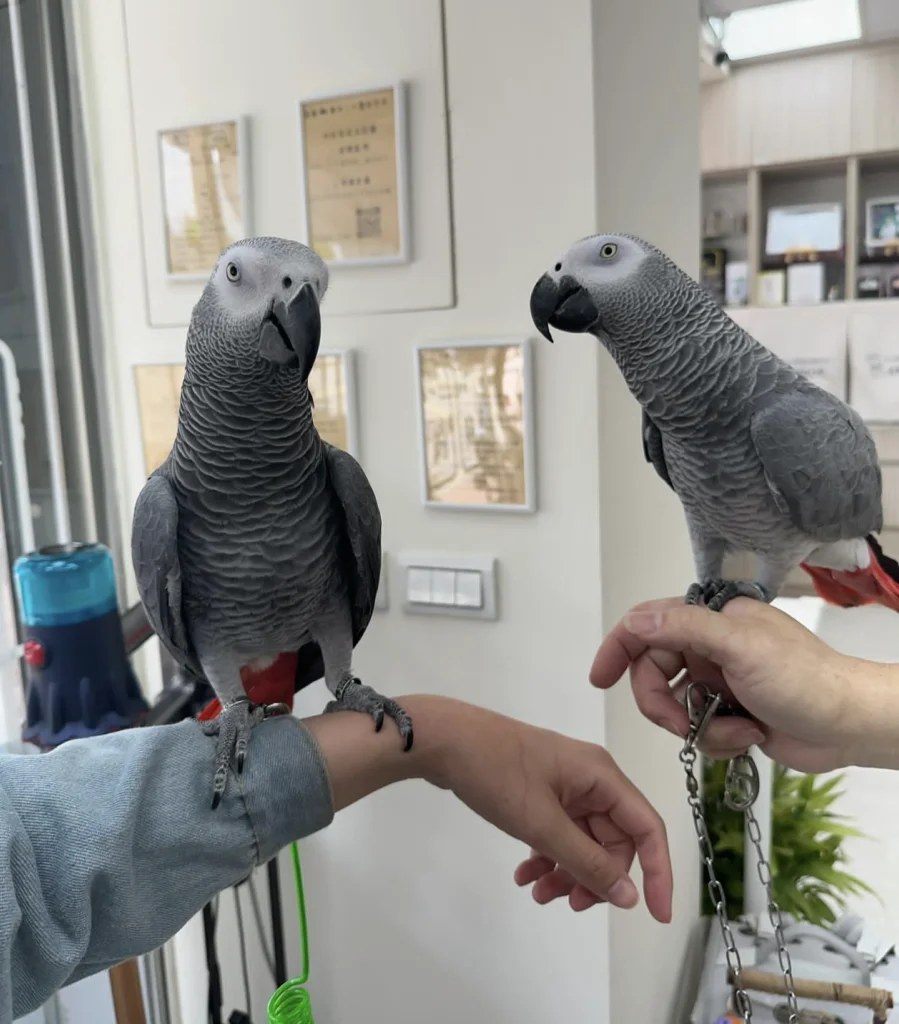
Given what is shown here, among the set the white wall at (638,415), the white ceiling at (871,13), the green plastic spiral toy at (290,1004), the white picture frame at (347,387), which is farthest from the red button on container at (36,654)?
the white ceiling at (871,13)

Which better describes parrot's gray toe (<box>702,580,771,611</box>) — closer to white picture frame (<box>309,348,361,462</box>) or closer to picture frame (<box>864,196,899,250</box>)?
white picture frame (<box>309,348,361,462</box>)

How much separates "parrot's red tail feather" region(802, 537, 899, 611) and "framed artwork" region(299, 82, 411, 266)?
69cm

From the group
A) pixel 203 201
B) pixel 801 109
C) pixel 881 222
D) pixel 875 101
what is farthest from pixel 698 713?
pixel 875 101

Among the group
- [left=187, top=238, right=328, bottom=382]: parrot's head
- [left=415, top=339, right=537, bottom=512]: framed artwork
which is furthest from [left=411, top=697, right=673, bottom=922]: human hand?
[left=415, top=339, right=537, bottom=512]: framed artwork

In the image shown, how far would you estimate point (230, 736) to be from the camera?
64 centimetres

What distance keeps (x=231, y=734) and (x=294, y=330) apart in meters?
0.33

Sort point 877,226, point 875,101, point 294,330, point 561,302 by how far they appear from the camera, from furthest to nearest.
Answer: point 875,101 < point 877,226 < point 561,302 < point 294,330

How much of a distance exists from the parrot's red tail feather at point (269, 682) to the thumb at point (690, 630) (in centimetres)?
32

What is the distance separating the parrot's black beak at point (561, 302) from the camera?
1.92ft

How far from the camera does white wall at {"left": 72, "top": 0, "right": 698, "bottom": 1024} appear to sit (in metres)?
1.05

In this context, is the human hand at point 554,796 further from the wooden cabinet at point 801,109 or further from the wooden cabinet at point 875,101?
the wooden cabinet at point 875,101

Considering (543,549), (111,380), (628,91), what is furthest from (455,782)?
(111,380)

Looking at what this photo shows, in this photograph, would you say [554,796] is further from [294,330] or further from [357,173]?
[357,173]

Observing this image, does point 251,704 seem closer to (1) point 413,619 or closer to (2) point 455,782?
(2) point 455,782
